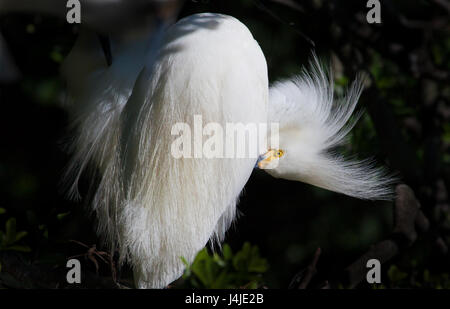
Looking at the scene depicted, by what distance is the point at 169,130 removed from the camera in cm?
96

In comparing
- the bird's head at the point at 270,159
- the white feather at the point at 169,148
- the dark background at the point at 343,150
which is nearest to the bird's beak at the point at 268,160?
the bird's head at the point at 270,159

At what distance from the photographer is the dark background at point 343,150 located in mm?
1342

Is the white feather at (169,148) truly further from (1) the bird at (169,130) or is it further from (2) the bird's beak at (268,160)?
(2) the bird's beak at (268,160)

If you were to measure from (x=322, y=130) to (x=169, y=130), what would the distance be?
40 cm

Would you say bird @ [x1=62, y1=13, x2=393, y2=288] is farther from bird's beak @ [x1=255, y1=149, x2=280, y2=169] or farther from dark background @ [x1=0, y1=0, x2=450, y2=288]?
dark background @ [x1=0, y1=0, x2=450, y2=288]

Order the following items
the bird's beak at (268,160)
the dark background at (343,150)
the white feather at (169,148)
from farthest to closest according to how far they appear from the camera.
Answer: the dark background at (343,150) → the bird's beak at (268,160) → the white feather at (169,148)

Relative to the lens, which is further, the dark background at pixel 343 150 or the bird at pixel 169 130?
the dark background at pixel 343 150

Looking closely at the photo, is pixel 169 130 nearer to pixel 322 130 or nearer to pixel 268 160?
pixel 268 160

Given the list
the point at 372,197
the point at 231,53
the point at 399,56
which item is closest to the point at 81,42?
the point at 231,53

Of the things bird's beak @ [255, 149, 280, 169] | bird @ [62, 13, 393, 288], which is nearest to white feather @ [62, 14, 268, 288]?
bird @ [62, 13, 393, 288]

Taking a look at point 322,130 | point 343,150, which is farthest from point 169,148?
point 343,150

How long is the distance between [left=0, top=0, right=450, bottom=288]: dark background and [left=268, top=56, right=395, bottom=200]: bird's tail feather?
16cm

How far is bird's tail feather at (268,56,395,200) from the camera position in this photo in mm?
1161

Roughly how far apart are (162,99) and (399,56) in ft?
3.18
